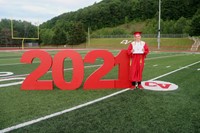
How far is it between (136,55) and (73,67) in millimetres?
1669

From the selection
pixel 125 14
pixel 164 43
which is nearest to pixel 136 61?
pixel 164 43

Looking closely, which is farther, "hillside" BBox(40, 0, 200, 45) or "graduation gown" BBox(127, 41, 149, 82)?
"hillside" BBox(40, 0, 200, 45)

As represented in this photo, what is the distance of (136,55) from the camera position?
571 centimetres

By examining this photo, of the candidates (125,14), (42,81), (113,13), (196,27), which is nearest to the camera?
(42,81)

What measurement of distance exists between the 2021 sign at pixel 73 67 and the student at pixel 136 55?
0.19m

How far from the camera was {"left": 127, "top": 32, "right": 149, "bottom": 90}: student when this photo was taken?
5.70 meters

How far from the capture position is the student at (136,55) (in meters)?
5.70

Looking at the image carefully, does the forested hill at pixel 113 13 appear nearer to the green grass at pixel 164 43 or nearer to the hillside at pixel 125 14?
the hillside at pixel 125 14

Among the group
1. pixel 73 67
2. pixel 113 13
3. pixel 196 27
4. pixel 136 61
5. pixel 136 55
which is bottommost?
pixel 73 67

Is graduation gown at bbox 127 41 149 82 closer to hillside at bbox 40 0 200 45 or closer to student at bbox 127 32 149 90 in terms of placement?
student at bbox 127 32 149 90

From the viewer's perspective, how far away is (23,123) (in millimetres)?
3254

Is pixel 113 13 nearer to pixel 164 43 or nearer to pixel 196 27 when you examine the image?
pixel 164 43

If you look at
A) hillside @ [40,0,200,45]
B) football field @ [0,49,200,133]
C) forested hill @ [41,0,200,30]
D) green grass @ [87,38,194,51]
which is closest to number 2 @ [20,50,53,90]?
football field @ [0,49,200,133]

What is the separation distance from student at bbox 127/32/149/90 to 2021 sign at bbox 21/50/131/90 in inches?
7.3
